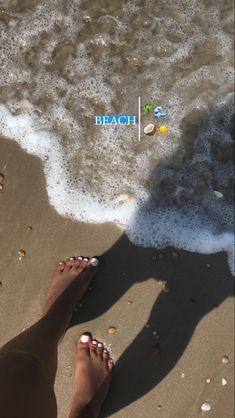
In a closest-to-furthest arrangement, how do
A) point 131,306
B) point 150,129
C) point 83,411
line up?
point 83,411
point 131,306
point 150,129

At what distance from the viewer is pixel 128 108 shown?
2.96 m

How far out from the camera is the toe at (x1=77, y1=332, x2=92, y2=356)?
9.25 feet

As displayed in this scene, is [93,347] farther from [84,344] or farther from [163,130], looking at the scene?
[163,130]

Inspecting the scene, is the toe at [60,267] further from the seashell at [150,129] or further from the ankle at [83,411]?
the seashell at [150,129]

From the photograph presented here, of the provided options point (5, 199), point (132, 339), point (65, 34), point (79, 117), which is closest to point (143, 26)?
point (65, 34)

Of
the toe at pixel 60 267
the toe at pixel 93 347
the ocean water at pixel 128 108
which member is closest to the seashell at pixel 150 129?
the ocean water at pixel 128 108

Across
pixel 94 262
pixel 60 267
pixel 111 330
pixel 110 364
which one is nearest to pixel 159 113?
pixel 94 262

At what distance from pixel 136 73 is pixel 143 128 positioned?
0.39 m

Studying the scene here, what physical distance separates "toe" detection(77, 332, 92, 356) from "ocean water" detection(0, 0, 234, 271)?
699mm

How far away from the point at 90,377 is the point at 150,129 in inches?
65.8

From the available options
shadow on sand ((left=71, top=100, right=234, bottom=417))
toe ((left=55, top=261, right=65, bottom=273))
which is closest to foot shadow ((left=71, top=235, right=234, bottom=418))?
shadow on sand ((left=71, top=100, right=234, bottom=417))

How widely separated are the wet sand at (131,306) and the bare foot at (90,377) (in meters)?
0.06

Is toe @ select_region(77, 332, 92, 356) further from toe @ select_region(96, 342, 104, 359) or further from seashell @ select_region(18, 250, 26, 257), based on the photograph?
seashell @ select_region(18, 250, 26, 257)

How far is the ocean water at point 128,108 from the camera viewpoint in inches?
115
